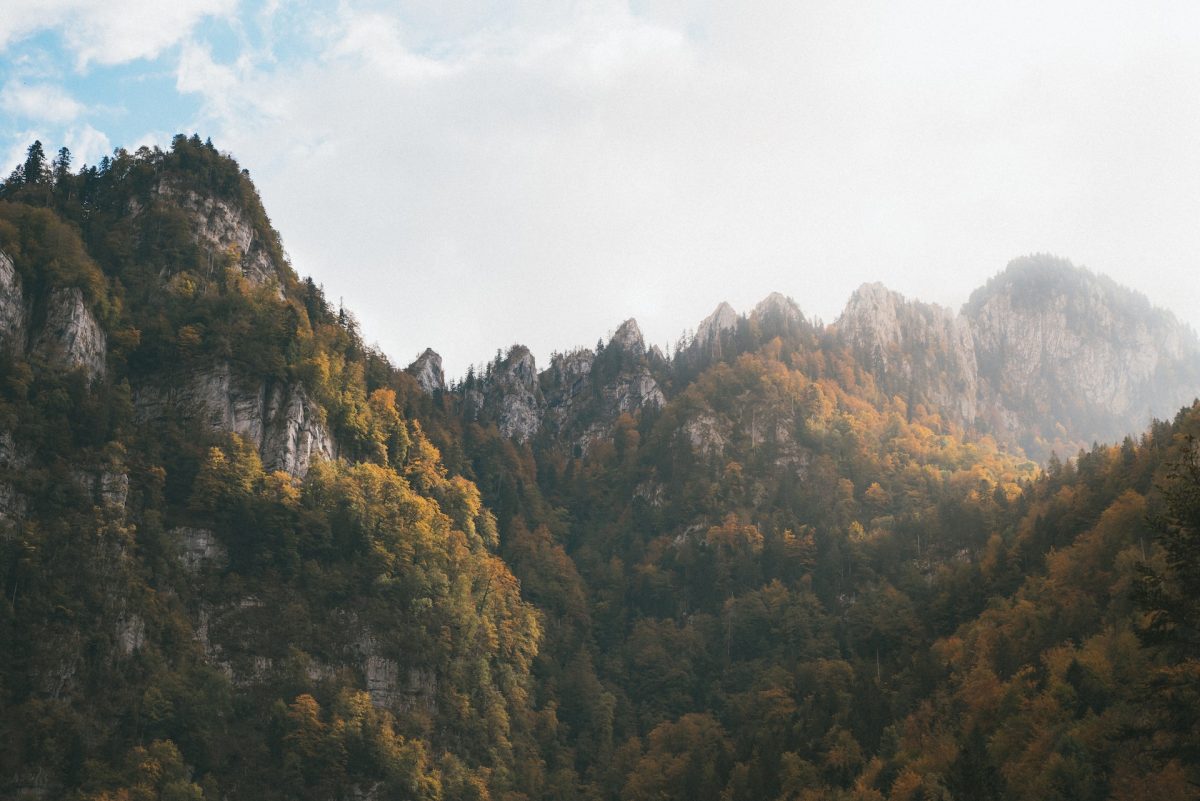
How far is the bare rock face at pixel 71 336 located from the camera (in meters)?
138

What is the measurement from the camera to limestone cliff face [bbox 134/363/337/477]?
14475cm

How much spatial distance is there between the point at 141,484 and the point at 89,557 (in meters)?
13.2

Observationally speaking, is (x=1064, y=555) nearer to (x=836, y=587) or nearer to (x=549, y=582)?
(x=836, y=587)

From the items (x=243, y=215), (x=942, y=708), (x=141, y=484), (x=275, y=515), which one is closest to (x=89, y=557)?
(x=141, y=484)

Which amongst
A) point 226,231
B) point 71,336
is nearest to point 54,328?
point 71,336

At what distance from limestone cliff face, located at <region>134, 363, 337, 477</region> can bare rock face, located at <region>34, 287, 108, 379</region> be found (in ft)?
20.7

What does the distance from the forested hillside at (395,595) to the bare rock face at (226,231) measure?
65 centimetres

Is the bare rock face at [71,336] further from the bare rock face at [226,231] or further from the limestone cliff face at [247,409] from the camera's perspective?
the bare rock face at [226,231]

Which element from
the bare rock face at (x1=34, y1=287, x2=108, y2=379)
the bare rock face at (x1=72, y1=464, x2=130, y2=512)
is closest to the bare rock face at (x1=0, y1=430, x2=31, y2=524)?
the bare rock face at (x1=72, y1=464, x2=130, y2=512)

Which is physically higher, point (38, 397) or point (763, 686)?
point (38, 397)

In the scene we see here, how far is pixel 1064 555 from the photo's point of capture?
12112 centimetres

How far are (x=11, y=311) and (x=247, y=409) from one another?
28.2 m

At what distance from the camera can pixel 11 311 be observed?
136250 millimetres

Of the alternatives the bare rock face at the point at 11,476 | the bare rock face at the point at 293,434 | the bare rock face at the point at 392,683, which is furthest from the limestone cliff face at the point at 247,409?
the bare rock face at the point at 392,683
